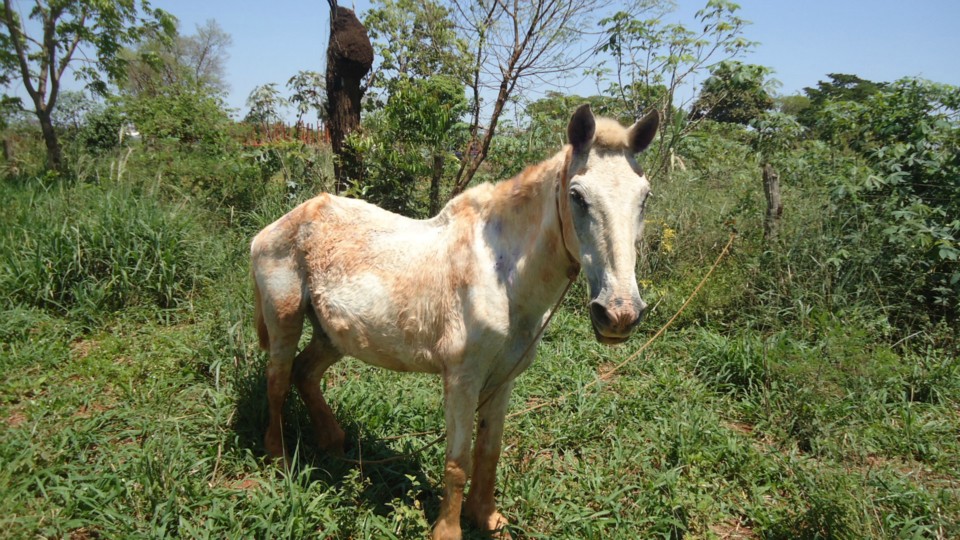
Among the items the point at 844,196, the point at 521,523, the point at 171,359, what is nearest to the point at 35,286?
the point at 171,359

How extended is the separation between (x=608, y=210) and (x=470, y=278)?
0.75m

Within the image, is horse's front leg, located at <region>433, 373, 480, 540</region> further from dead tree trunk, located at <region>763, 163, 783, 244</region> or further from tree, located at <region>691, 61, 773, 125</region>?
tree, located at <region>691, 61, 773, 125</region>

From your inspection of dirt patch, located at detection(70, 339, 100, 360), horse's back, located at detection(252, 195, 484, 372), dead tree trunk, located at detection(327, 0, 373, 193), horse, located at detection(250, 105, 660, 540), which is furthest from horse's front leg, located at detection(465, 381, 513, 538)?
dead tree trunk, located at detection(327, 0, 373, 193)

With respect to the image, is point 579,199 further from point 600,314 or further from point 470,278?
point 470,278

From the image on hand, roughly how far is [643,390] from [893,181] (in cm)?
326

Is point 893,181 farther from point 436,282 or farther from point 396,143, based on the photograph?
point 396,143

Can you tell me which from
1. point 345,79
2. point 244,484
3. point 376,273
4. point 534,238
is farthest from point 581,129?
point 345,79

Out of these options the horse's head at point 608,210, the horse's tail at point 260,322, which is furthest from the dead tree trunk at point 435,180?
the horse's head at point 608,210

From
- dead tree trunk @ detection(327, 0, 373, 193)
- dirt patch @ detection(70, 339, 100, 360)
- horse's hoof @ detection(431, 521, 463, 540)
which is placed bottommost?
horse's hoof @ detection(431, 521, 463, 540)

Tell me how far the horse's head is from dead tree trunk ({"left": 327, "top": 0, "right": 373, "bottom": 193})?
188 inches

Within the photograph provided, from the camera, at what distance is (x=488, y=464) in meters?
2.54

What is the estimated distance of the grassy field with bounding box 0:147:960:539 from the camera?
2463mm

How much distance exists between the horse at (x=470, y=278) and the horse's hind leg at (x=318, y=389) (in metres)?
0.03

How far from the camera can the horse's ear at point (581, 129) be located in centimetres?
188
